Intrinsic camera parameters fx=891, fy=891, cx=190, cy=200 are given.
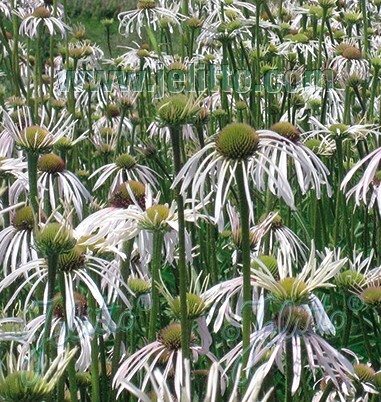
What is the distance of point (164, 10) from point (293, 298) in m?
2.00

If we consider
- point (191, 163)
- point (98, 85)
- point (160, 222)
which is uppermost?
point (191, 163)

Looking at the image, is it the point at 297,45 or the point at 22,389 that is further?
the point at 297,45

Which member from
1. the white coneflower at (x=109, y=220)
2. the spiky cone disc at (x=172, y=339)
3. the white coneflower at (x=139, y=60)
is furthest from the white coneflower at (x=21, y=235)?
the white coneflower at (x=139, y=60)

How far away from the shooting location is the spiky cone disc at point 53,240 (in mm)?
1056

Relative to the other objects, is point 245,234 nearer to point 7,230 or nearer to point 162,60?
point 7,230

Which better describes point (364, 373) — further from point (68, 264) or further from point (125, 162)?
point (125, 162)

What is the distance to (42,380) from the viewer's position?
0.82 metres

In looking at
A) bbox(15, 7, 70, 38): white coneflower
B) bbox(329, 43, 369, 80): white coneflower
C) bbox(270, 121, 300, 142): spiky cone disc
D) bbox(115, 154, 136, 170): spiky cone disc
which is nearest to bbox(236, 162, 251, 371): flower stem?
bbox(270, 121, 300, 142): spiky cone disc

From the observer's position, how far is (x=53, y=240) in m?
1.06

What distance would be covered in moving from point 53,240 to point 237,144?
263mm

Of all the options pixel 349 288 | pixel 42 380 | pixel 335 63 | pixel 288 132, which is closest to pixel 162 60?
pixel 335 63

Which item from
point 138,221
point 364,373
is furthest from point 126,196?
point 364,373

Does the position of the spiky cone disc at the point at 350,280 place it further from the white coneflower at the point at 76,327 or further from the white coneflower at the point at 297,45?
the white coneflower at the point at 297,45

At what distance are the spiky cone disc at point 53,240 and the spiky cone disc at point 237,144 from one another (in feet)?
0.75
